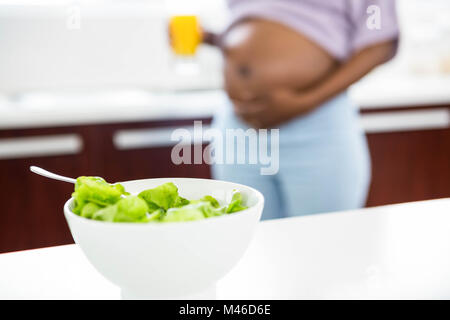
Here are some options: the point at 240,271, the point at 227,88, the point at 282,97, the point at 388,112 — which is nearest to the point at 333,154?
the point at 282,97

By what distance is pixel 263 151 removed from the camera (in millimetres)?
1305

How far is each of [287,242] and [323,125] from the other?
0.73m

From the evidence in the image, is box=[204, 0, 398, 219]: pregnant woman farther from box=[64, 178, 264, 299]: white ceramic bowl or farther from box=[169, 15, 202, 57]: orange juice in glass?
box=[64, 178, 264, 299]: white ceramic bowl

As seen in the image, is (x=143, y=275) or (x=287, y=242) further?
(x=287, y=242)

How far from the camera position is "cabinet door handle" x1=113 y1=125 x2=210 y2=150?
1563 millimetres

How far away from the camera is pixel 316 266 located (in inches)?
20.8

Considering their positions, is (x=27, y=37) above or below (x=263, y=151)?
above

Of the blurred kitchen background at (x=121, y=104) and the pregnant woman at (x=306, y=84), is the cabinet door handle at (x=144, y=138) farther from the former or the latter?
the pregnant woman at (x=306, y=84)

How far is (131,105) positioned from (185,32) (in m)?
0.38

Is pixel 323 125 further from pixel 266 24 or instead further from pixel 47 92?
pixel 47 92

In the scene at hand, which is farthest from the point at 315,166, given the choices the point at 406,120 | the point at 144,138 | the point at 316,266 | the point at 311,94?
the point at 316,266

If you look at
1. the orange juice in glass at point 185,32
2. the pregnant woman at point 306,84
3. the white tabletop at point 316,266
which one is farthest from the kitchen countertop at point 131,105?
the white tabletop at point 316,266

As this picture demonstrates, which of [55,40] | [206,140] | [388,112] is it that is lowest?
[206,140]

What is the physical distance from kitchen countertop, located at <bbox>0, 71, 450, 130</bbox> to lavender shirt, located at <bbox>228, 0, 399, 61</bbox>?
0.38 metres
